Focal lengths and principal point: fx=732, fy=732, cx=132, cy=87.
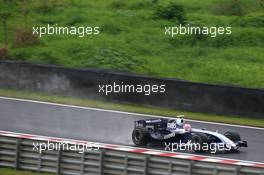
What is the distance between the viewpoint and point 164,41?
3164 cm

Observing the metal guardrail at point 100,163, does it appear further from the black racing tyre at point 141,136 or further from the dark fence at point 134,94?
the dark fence at point 134,94

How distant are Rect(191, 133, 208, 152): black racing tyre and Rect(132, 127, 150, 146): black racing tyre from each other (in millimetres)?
1238

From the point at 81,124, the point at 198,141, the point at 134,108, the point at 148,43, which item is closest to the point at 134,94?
the point at 134,108

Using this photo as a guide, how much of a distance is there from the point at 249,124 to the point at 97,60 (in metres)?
8.89

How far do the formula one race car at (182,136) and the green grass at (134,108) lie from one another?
3.94 m

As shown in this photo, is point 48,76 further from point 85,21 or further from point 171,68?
point 85,21

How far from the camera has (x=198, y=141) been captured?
17.3 m

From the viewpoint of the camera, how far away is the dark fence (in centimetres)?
2203

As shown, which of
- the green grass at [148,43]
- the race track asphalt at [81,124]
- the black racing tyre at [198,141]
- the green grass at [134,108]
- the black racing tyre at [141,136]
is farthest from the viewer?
the green grass at [148,43]

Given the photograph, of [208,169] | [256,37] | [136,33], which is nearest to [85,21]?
[136,33]

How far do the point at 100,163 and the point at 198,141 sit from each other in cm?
392

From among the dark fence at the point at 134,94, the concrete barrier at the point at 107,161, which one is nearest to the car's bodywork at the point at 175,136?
the concrete barrier at the point at 107,161

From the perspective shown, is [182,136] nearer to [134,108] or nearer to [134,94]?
[134,108]

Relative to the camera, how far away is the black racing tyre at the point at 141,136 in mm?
17984
